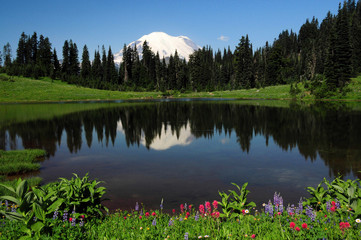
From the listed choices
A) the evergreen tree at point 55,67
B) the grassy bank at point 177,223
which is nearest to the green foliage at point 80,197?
the grassy bank at point 177,223

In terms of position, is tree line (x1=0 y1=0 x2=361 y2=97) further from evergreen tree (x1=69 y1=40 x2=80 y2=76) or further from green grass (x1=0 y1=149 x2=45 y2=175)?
green grass (x1=0 y1=149 x2=45 y2=175)

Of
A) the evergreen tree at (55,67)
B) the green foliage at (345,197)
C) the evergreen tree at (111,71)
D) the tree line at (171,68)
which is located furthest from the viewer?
the evergreen tree at (111,71)

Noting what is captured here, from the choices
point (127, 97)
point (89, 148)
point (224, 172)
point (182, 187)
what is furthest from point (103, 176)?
point (127, 97)

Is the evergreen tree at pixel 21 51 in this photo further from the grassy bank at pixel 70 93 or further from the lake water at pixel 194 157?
the lake water at pixel 194 157

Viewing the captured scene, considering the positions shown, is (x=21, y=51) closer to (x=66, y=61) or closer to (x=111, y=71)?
(x=66, y=61)

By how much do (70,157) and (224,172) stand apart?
8444 mm

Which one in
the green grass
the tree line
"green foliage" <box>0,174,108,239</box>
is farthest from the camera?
the tree line

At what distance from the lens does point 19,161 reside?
13.5 m

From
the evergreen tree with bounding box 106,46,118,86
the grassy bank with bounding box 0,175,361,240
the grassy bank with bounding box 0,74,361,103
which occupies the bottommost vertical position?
the grassy bank with bounding box 0,175,361,240

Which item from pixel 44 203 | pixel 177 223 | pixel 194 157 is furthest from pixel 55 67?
pixel 177 223

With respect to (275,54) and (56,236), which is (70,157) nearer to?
(56,236)

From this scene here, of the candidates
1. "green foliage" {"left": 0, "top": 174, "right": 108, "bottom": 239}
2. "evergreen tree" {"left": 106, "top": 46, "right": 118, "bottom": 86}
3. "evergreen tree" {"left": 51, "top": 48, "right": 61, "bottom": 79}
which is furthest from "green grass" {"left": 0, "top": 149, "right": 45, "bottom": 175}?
"evergreen tree" {"left": 51, "top": 48, "right": 61, "bottom": 79}

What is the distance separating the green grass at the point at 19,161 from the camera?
39.6 feet

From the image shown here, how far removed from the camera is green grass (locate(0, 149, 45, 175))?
39.6 feet
